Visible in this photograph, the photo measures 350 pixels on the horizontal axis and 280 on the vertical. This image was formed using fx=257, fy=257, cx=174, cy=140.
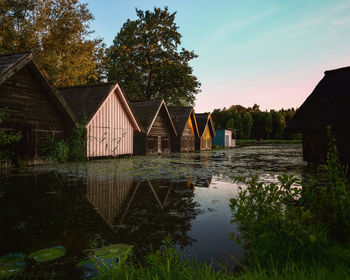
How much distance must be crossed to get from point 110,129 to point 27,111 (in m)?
6.70

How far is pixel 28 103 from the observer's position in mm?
13344

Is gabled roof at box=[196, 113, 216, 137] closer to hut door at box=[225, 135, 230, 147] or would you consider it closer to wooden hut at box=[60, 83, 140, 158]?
hut door at box=[225, 135, 230, 147]

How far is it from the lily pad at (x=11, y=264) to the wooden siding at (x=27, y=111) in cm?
1062

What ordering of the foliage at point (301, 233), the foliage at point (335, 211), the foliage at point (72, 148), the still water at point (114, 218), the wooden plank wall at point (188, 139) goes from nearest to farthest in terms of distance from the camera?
the foliage at point (301, 233) → the foliage at point (335, 211) → the still water at point (114, 218) → the foliage at point (72, 148) → the wooden plank wall at point (188, 139)

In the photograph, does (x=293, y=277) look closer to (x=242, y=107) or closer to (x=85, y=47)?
(x=85, y=47)

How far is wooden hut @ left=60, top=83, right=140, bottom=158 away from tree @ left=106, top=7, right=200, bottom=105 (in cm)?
1690

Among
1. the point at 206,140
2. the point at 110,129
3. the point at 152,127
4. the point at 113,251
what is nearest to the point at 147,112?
the point at 152,127

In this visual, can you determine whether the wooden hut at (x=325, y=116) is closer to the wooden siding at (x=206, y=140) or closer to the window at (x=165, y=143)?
the window at (x=165, y=143)

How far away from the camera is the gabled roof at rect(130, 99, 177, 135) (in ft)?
→ 76.7

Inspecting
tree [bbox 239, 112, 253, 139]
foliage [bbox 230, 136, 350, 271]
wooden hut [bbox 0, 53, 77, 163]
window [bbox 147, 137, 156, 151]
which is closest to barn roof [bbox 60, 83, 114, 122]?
wooden hut [bbox 0, 53, 77, 163]

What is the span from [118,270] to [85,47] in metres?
27.4

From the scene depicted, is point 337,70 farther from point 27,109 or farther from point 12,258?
point 27,109

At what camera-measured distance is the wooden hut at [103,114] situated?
17.6 metres

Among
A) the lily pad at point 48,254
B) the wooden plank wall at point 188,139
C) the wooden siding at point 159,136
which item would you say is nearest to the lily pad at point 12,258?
the lily pad at point 48,254
